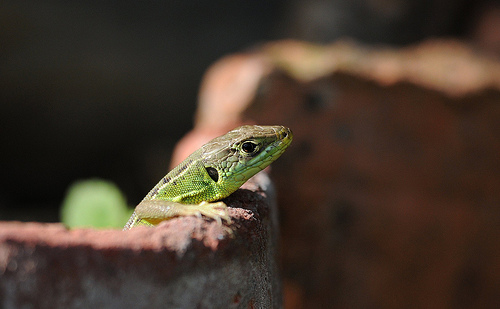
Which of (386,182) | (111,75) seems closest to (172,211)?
(386,182)

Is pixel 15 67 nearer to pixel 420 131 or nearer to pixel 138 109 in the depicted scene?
pixel 138 109

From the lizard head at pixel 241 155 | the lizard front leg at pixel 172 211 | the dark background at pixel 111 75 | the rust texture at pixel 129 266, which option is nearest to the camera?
the rust texture at pixel 129 266

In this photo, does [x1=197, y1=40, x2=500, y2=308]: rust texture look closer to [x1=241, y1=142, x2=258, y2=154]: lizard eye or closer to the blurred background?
the blurred background

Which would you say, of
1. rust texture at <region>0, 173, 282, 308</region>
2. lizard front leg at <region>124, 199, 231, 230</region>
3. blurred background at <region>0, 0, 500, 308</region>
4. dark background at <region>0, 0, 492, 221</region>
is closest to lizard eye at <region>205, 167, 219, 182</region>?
lizard front leg at <region>124, 199, 231, 230</region>

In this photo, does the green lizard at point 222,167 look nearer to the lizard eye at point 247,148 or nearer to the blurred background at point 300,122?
the lizard eye at point 247,148

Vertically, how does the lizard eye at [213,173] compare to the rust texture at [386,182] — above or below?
above

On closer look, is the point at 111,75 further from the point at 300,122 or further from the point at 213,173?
the point at 213,173

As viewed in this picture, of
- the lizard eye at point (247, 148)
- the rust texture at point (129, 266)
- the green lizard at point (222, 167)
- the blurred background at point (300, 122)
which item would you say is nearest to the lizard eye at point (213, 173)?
the green lizard at point (222, 167)
